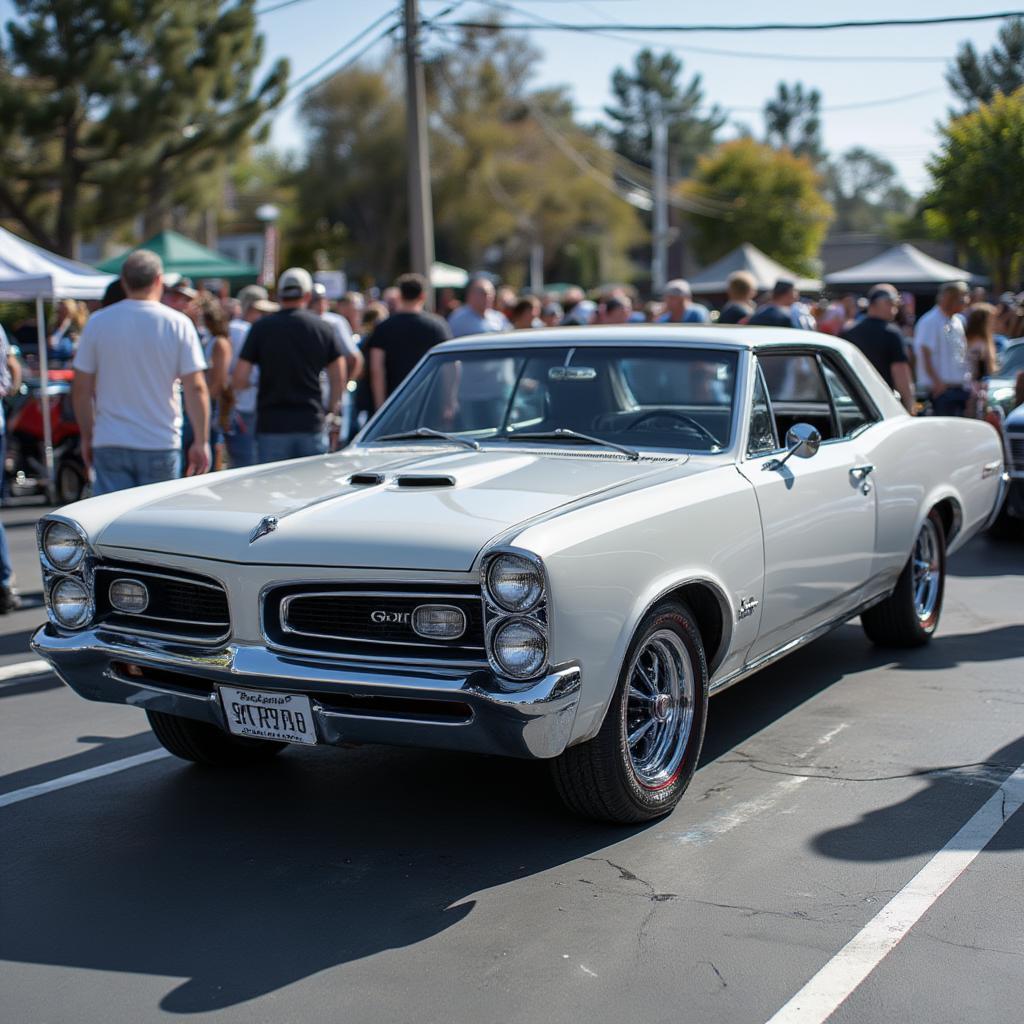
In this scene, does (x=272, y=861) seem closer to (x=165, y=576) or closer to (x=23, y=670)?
(x=165, y=576)

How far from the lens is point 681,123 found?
308 ft

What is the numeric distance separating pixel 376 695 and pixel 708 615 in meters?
1.36

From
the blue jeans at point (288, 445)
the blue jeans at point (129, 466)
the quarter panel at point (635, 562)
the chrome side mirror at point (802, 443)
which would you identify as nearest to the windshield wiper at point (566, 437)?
the quarter panel at point (635, 562)

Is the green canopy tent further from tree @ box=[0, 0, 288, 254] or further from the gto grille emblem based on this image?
the gto grille emblem

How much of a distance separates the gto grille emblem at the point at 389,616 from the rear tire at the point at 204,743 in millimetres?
1127

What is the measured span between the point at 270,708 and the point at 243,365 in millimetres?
4507

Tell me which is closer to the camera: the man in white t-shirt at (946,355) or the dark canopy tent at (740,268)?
the man in white t-shirt at (946,355)

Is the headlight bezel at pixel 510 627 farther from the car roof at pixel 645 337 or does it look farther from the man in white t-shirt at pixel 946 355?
the man in white t-shirt at pixel 946 355

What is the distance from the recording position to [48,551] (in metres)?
4.46

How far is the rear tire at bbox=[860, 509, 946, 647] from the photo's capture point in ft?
21.4

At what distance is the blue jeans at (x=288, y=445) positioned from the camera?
26.5 ft

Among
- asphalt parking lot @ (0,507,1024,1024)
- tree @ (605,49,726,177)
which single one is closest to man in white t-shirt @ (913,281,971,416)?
asphalt parking lot @ (0,507,1024,1024)

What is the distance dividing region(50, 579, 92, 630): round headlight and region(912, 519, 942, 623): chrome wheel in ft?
13.0

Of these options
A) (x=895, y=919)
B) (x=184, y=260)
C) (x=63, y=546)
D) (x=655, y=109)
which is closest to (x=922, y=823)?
(x=895, y=919)
